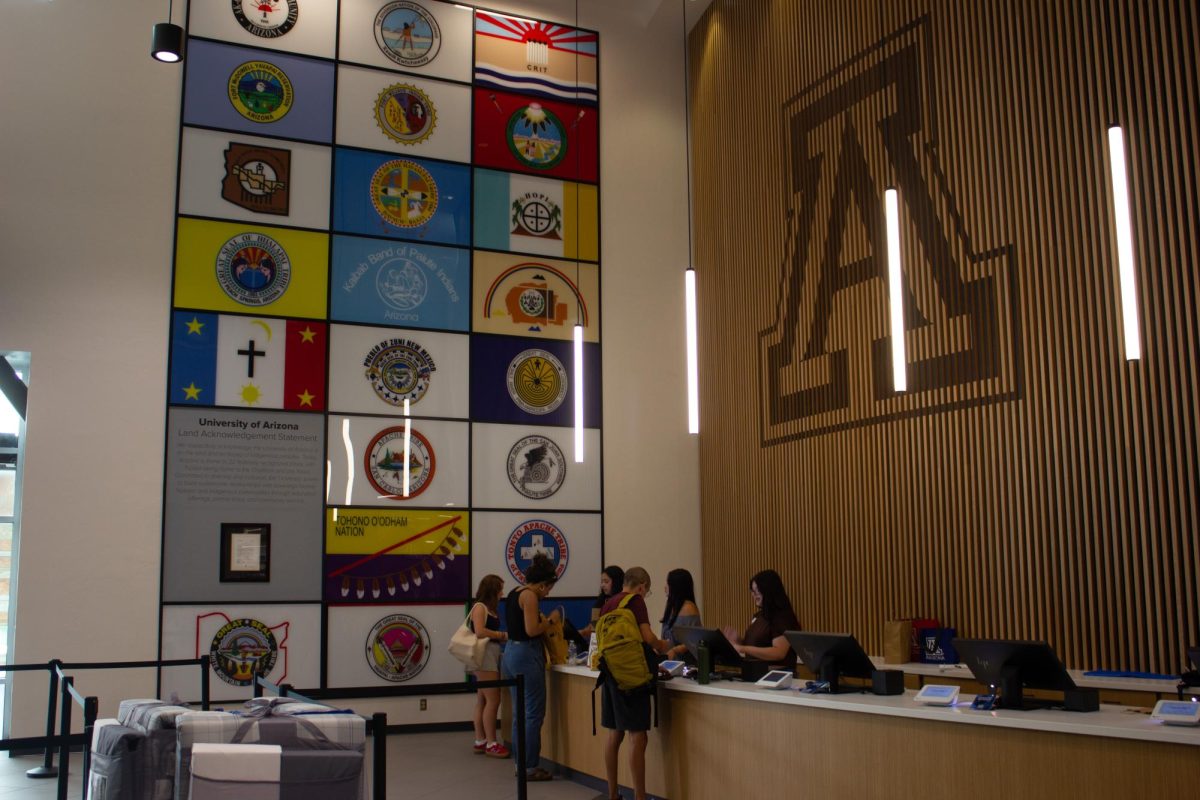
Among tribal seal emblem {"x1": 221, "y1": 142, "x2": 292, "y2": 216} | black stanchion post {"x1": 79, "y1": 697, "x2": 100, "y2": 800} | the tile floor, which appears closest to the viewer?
black stanchion post {"x1": 79, "y1": 697, "x2": 100, "y2": 800}

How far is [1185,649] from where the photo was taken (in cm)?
616

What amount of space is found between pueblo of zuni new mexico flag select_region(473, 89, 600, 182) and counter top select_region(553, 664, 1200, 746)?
6.61 meters

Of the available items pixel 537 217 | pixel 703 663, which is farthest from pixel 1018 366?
pixel 537 217

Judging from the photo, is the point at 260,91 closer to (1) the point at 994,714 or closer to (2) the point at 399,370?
(2) the point at 399,370

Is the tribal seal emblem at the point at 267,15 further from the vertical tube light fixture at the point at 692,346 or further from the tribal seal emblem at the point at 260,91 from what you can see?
the vertical tube light fixture at the point at 692,346

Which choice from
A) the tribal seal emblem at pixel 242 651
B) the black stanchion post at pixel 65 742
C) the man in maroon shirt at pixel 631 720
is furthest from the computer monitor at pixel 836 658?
the tribal seal emblem at pixel 242 651

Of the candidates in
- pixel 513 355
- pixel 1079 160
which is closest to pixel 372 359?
pixel 513 355

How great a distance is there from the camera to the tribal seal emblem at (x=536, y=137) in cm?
1123

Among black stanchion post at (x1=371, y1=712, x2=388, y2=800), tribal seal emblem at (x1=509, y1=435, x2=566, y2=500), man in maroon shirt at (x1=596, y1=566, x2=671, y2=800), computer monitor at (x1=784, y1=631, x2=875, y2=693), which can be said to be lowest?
man in maroon shirt at (x1=596, y1=566, x2=671, y2=800)

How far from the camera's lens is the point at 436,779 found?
7602 millimetres

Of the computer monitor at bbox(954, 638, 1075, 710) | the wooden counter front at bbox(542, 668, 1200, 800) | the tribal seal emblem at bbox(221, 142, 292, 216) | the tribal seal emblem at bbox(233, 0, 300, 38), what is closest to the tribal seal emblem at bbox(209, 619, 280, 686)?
the wooden counter front at bbox(542, 668, 1200, 800)

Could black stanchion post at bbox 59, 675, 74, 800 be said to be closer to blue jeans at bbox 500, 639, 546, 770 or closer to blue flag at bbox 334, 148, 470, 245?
blue jeans at bbox 500, 639, 546, 770

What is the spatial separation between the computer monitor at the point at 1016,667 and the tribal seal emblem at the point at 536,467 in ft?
20.5

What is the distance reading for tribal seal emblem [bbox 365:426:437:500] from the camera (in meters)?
10.1
